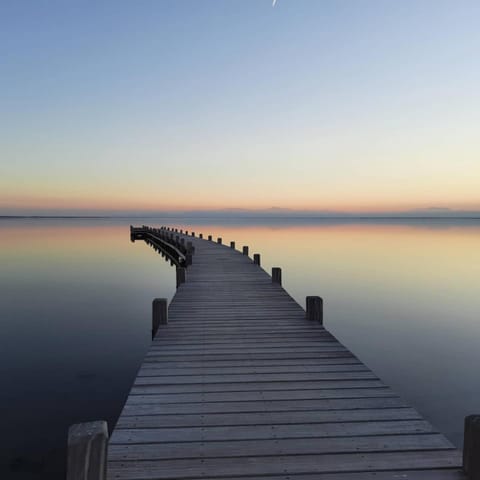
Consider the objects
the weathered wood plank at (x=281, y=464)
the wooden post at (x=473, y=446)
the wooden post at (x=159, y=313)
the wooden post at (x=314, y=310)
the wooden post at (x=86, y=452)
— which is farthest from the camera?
the wooden post at (x=314, y=310)

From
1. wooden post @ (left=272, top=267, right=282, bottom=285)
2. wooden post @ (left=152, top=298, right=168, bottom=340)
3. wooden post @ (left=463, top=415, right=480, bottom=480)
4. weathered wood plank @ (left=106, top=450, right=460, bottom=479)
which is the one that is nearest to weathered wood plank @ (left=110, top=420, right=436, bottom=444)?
weathered wood plank @ (left=106, top=450, right=460, bottom=479)

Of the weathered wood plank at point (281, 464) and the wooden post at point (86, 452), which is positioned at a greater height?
the wooden post at point (86, 452)

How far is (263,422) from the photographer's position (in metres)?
4.57

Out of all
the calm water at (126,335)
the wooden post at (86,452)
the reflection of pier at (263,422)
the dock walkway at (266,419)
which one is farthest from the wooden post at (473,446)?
the calm water at (126,335)

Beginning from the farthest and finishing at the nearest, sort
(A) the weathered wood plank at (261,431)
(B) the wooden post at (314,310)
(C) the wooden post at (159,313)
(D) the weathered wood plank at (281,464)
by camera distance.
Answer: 1. (B) the wooden post at (314,310)
2. (C) the wooden post at (159,313)
3. (A) the weathered wood plank at (261,431)
4. (D) the weathered wood plank at (281,464)

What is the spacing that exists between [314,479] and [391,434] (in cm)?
121

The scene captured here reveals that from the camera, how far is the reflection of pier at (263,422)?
12.1 feet

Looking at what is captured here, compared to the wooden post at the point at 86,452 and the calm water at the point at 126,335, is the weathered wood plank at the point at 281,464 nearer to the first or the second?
the wooden post at the point at 86,452

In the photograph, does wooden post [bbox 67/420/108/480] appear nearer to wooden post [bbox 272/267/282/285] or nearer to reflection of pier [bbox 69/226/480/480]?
reflection of pier [bbox 69/226/480/480]

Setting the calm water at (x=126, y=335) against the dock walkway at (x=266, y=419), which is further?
the calm water at (x=126, y=335)

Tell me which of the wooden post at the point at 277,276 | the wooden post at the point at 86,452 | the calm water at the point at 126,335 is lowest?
the calm water at the point at 126,335

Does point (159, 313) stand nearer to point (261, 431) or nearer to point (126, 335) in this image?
point (261, 431)

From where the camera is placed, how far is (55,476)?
6164 mm

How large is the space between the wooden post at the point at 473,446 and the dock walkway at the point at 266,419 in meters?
0.24
